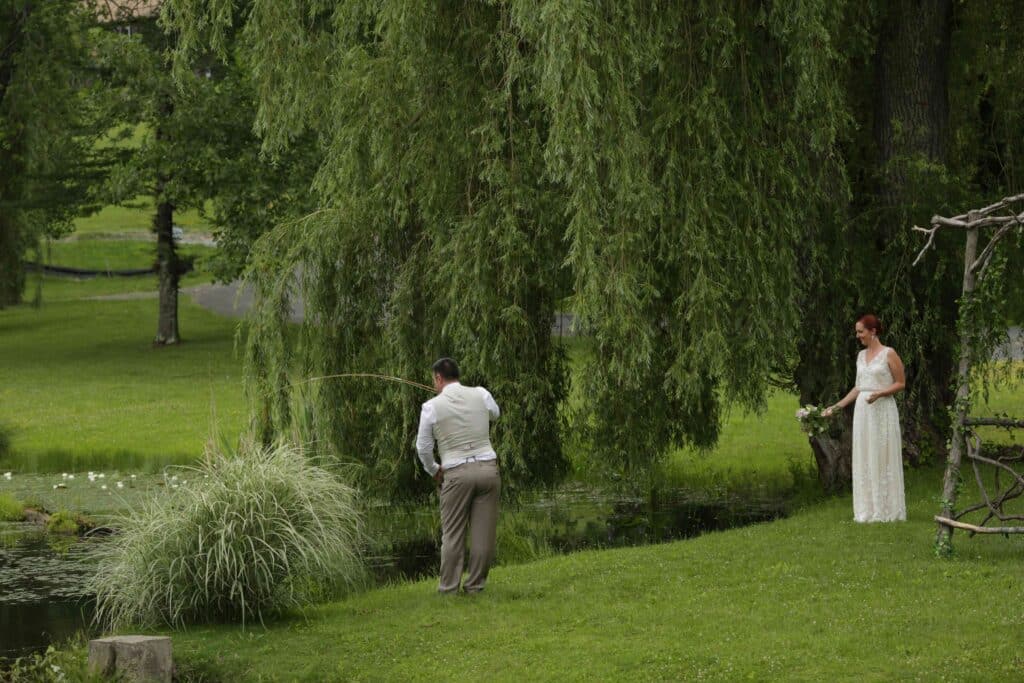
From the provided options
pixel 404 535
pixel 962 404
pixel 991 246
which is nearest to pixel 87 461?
pixel 404 535

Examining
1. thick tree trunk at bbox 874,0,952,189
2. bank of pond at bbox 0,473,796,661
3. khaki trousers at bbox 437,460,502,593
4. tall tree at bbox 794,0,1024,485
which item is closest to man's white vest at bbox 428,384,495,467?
khaki trousers at bbox 437,460,502,593

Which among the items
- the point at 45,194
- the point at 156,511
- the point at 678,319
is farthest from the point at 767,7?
the point at 45,194

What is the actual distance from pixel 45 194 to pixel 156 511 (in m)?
25.4

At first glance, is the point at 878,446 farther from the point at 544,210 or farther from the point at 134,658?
the point at 134,658

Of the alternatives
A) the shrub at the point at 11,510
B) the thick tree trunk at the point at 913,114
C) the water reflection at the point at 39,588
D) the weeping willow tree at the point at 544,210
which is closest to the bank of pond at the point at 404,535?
the water reflection at the point at 39,588

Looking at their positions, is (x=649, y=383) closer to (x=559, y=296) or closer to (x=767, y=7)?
(x=559, y=296)

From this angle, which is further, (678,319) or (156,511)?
(678,319)

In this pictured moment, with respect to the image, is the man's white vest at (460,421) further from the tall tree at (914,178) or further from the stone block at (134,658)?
the tall tree at (914,178)

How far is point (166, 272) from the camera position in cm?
3722

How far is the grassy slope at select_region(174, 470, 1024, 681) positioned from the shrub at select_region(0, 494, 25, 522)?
23.9 ft

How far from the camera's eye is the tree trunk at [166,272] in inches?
1469

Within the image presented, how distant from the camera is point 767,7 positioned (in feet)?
48.7

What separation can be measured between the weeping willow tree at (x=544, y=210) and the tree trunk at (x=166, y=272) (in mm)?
21216

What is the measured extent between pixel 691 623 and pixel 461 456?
226 cm
